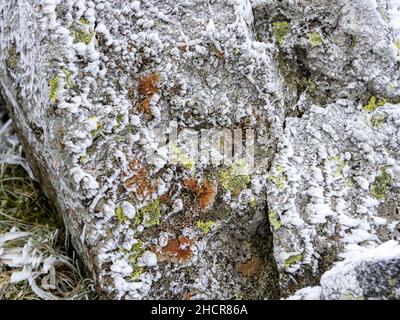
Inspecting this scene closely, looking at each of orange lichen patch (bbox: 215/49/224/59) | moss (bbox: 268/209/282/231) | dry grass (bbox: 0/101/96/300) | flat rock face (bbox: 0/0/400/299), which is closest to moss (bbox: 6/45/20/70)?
flat rock face (bbox: 0/0/400/299)

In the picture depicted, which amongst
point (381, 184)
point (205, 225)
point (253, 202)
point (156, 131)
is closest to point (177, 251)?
point (205, 225)

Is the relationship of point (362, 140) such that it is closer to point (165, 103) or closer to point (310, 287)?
point (310, 287)

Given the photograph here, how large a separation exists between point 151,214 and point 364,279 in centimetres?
82

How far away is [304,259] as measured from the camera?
6.40 feet

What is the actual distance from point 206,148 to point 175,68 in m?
0.35

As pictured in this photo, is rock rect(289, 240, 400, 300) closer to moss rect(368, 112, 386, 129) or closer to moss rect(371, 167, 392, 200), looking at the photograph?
moss rect(371, 167, 392, 200)

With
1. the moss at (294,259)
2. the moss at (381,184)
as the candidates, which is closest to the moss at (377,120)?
the moss at (381,184)

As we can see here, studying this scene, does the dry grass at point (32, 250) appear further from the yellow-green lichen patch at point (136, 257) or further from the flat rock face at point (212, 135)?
the yellow-green lichen patch at point (136, 257)

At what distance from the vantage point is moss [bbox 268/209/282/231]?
2.01m

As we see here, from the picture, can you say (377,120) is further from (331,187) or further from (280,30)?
(280,30)

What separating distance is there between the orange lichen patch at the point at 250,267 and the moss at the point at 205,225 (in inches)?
8.0

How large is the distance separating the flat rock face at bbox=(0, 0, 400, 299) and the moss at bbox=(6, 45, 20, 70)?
0.14 feet

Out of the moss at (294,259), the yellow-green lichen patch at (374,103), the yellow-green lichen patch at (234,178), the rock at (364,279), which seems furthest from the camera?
the yellow-green lichen patch at (374,103)

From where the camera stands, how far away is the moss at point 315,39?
2.18m
